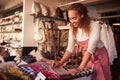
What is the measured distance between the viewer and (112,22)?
4.14 m

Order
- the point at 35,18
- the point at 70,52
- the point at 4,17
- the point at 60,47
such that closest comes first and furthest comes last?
the point at 70,52 → the point at 60,47 → the point at 35,18 → the point at 4,17

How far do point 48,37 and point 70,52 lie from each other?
2.00 meters

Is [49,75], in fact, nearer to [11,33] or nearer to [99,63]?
[99,63]

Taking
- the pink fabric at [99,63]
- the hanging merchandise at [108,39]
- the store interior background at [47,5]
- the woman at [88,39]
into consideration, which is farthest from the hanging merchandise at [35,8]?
the pink fabric at [99,63]

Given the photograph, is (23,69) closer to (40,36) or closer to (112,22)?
(40,36)

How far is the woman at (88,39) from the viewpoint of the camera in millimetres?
1369

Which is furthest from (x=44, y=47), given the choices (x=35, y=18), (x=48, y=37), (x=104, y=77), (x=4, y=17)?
(x=104, y=77)

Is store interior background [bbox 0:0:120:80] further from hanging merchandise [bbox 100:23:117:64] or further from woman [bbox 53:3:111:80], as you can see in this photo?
woman [bbox 53:3:111:80]

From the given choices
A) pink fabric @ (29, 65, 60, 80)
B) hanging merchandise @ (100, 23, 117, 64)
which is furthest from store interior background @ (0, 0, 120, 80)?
pink fabric @ (29, 65, 60, 80)

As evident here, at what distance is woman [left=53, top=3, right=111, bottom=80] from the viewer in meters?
1.37

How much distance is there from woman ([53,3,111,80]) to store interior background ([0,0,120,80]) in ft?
6.06

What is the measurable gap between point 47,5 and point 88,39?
2747 mm

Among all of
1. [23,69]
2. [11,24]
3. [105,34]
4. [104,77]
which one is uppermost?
[11,24]

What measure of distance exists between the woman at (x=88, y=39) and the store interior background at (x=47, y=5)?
185 cm
